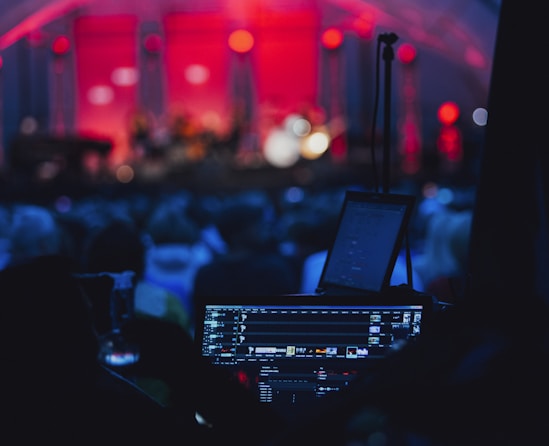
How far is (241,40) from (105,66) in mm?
3444

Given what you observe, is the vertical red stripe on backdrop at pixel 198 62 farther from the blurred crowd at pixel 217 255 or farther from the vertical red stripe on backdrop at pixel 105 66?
the blurred crowd at pixel 217 255

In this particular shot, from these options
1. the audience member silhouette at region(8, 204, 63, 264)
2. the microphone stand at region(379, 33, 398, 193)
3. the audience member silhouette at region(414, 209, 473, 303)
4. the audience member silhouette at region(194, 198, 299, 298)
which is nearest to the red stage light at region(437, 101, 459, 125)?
the audience member silhouette at region(414, 209, 473, 303)

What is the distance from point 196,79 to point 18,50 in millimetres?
4093

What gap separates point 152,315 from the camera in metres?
2.84

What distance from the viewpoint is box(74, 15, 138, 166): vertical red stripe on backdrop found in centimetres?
2064

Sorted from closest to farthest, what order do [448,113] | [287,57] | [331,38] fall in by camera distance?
[448,113], [331,38], [287,57]

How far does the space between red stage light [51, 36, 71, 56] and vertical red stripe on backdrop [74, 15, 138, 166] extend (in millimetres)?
739

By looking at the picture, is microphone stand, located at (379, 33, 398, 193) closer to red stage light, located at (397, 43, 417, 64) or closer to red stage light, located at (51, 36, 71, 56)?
red stage light, located at (397, 43, 417, 64)

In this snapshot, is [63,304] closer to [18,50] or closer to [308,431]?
[308,431]

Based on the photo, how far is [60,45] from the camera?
19.8m

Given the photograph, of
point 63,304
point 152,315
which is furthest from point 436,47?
point 63,304

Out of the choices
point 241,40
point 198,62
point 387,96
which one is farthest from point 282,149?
point 387,96

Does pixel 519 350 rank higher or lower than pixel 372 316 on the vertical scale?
higher

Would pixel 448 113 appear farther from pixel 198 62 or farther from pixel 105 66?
pixel 105 66
